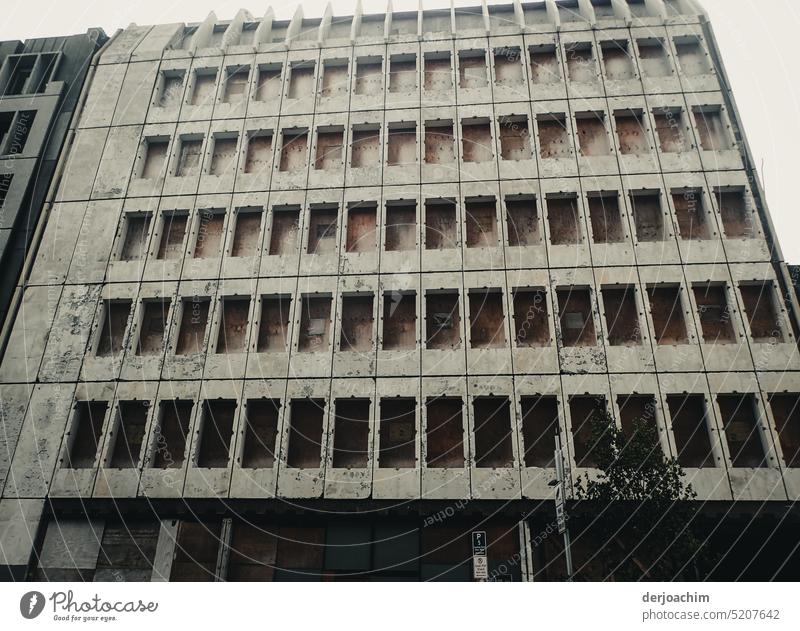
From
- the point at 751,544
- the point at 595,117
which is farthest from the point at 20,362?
the point at 751,544

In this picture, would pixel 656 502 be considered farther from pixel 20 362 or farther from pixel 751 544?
pixel 20 362

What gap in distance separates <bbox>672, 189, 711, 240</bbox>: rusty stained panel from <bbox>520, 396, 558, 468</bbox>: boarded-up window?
362 inches

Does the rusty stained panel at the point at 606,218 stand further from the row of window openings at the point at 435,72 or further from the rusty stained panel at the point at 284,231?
the rusty stained panel at the point at 284,231

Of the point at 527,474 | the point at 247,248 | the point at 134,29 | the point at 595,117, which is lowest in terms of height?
the point at 527,474

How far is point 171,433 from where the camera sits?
883 inches

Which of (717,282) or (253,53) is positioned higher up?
(253,53)

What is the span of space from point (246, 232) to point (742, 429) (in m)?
21.4

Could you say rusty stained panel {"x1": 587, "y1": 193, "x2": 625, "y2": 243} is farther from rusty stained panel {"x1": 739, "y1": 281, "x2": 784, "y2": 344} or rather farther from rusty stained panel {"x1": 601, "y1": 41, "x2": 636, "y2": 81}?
rusty stained panel {"x1": 601, "y1": 41, "x2": 636, "y2": 81}

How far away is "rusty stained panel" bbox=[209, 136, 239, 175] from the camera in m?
26.9

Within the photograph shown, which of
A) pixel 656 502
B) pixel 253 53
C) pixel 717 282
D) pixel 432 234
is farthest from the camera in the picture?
pixel 253 53

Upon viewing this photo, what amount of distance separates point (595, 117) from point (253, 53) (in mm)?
17220

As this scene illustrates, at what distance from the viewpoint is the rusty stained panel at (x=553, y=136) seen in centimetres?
2553

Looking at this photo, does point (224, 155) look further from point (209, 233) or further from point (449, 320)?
point (449, 320)

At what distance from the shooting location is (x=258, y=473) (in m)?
21.2
